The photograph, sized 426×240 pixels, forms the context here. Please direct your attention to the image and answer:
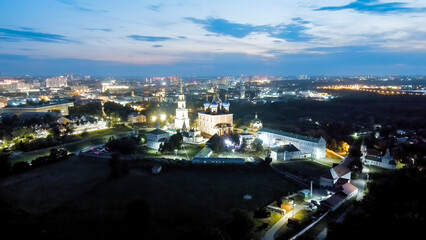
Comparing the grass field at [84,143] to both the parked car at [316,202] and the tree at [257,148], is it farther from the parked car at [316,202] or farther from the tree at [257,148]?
the parked car at [316,202]

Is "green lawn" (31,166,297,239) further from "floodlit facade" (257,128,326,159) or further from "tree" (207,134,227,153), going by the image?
"floodlit facade" (257,128,326,159)

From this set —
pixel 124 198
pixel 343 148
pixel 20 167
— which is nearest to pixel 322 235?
pixel 124 198

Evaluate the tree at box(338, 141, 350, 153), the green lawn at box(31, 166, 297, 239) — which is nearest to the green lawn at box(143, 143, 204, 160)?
the green lawn at box(31, 166, 297, 239)

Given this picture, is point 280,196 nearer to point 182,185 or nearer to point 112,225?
point 182,185

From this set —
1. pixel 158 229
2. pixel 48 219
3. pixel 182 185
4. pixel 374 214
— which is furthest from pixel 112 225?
pixel 374 214

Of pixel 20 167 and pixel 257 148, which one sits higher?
pixel 20 167

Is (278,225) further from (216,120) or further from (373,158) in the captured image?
(216,120)
